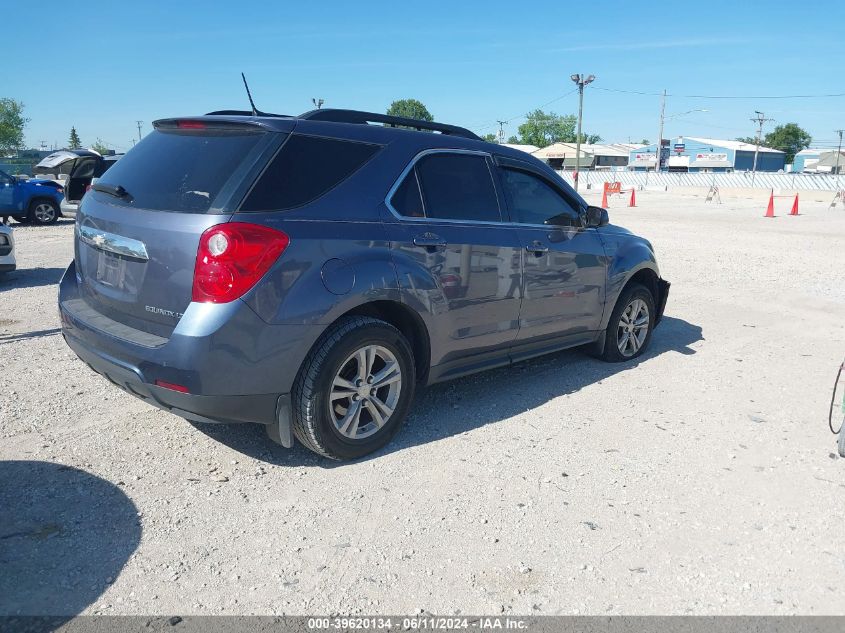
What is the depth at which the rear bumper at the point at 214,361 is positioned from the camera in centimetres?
327

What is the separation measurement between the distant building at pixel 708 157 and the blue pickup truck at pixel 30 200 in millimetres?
89664

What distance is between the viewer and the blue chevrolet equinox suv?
3322 mm

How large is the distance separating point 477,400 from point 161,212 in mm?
2514

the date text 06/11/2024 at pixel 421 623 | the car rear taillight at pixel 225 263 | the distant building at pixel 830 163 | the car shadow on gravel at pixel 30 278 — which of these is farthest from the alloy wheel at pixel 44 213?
the distant building at pixel 830 163

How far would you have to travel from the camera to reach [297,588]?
2.83 meters

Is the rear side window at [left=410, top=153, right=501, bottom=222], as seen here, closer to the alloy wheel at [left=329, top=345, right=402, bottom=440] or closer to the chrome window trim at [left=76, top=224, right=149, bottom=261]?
the alloy wheel at [left=329, top=345, right=402, bottom=440]

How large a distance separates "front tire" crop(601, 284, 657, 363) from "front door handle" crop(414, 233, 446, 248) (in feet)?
7.21

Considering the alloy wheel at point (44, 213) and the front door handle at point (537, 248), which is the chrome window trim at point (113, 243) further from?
the alloy wheel at point (44, 213)

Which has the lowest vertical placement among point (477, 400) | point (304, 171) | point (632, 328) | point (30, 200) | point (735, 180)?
point (477, 400)

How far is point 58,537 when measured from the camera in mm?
3092

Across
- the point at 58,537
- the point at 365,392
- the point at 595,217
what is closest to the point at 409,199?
the point at 365,392

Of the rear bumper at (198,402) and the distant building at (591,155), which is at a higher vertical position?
the distant building at (591,155)

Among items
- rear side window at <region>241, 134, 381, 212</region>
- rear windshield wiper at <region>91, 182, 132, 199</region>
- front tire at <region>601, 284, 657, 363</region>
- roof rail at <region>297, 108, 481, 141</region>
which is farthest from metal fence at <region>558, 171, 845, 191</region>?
rear windshield wiper at <region>91, 182, 132, 199</region>

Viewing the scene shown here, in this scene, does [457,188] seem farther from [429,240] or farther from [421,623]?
[421,623]
